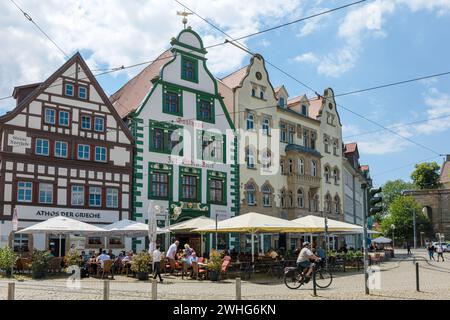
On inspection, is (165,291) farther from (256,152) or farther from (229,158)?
(256,152)

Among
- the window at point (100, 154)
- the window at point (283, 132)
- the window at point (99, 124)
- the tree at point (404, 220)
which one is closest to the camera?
the window at point (100, 154)

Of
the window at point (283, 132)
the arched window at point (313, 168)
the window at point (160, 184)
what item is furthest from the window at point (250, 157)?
the arched window at point (313, 168)

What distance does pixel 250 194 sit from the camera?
42.0 metres

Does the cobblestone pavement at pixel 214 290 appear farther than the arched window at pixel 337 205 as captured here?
No

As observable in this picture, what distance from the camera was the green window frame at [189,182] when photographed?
37.0m

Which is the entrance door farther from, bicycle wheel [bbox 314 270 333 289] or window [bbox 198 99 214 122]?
bicycle wheel [bbox 314 270 333 289]

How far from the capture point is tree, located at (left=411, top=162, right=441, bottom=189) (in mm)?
107000

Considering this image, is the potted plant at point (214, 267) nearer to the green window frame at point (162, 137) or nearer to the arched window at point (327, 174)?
the green window frame at point (162, 137)

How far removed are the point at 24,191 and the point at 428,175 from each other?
92208 millimetres

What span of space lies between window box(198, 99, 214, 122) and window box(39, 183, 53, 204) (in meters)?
12.0

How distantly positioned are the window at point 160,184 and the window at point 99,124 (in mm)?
4493

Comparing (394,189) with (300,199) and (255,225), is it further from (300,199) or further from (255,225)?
(255,225)

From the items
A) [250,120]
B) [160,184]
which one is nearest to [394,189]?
[250,120]

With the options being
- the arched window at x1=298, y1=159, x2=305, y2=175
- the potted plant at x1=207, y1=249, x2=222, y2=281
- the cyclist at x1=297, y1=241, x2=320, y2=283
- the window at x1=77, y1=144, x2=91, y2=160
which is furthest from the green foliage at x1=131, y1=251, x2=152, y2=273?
the arched window at x1=298, y1=159, x2=305, y2=175
